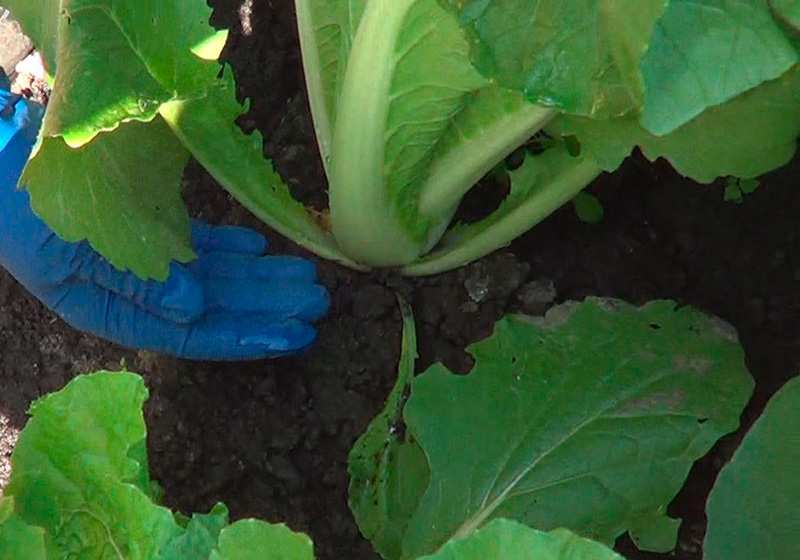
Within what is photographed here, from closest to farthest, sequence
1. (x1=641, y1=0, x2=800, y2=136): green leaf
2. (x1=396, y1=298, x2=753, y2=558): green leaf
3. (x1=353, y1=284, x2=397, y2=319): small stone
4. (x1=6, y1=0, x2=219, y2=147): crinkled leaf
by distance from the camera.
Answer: (x1=641, y1=0, x2=800, y2=136): green leaf → (x1=6, y1=0, x2=219, y2=147): crinkled leaf → (x1=396, y1=298, x2=753, y2=558): green leaf → (x1=353, y1=284, x2=397, y2=319): small stone

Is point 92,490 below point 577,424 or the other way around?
the other way around

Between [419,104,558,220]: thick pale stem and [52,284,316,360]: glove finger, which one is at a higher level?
[419,104,558,220]: thick pale stem

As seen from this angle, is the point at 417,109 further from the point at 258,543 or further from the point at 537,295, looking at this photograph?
the point at 258,543

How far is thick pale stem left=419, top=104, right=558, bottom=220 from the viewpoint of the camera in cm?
94

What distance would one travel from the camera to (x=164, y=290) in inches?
48.5

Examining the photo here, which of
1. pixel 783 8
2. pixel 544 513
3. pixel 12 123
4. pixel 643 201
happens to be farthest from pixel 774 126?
pixel 12 123

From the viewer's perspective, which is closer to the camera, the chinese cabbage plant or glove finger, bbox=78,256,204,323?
the chinese cabbage plant

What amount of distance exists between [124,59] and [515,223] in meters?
0.48

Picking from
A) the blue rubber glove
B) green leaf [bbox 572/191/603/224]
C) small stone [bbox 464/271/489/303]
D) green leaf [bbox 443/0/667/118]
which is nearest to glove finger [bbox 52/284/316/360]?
the blue rubber glove

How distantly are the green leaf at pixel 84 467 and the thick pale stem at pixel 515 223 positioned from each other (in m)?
0.49

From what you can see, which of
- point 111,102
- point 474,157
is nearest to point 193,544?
point 111,102

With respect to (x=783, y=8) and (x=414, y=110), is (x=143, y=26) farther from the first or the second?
(x=783, y=8)

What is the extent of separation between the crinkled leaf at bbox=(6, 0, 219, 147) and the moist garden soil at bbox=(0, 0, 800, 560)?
16.3 inches

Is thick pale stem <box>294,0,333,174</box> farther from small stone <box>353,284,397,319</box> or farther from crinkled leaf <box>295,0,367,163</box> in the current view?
small stone <box>353,284,397,319</box>
